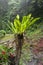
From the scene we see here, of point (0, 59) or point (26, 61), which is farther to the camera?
point (26, 61)

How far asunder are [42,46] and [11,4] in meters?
5.76

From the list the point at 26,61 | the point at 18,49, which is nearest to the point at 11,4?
the point at 26,61

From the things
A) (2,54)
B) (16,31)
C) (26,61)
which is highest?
(16,31)

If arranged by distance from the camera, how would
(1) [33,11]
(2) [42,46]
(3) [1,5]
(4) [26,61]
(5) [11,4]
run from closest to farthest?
1. (4) [26,61]
2. (2) [42,46]
3. (1) [33,11]
4. (5) [11,4]
5. (3) [1,5]

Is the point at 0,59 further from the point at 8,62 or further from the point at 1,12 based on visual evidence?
the point at 1,12

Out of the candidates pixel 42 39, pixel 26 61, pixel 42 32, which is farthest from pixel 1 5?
pixel 26 61

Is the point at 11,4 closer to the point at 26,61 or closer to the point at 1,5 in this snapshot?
the point at 1,5

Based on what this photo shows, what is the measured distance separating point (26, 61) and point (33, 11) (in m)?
4.53

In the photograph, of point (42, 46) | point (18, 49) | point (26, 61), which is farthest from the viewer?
point (42, 46)

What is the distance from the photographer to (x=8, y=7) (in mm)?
11789

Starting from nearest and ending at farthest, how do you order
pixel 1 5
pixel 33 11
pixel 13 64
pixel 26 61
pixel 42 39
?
pixel 13 64
pixel 26 61
pixel 42 39
pixel 33 11
pixel 1 5

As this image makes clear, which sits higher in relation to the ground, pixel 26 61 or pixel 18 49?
pixel 18 49

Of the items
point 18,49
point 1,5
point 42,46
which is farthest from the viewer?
point 1,5

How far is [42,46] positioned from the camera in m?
5.84
